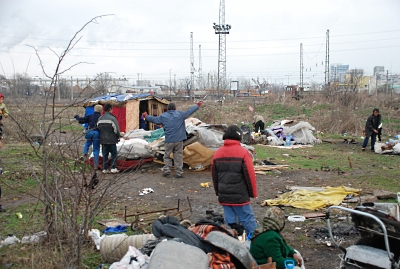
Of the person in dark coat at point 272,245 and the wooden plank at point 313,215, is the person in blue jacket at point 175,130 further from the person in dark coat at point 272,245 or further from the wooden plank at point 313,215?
the person in dark coat at point 272,245

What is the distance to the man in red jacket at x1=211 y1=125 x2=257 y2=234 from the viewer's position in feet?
17.9

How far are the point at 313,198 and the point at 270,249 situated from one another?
4222 millimetres

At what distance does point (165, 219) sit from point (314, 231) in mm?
2892

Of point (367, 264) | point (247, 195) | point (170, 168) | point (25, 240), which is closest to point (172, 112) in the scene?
point (170, 168)

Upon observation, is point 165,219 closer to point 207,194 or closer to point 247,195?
point 247,195

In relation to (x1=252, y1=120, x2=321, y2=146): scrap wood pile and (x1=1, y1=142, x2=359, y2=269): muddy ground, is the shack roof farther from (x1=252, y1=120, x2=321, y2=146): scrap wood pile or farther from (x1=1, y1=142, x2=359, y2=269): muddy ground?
(x1=1, y1=142, x2=359, y2=269): muddy ground

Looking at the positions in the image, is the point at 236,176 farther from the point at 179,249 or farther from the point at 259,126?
the point at 259,126

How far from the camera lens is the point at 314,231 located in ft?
20.6

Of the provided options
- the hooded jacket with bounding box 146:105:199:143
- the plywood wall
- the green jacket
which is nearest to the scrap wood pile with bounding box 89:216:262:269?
the green jacket

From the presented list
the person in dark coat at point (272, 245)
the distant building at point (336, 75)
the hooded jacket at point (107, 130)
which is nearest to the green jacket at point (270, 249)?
the person in dark coat at point (272, 245)

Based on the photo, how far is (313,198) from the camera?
8070 mm

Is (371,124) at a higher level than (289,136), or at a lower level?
higher

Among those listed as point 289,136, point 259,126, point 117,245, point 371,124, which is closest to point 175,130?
point 117,245

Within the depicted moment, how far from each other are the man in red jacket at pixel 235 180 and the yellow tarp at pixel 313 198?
2334 millimetres
